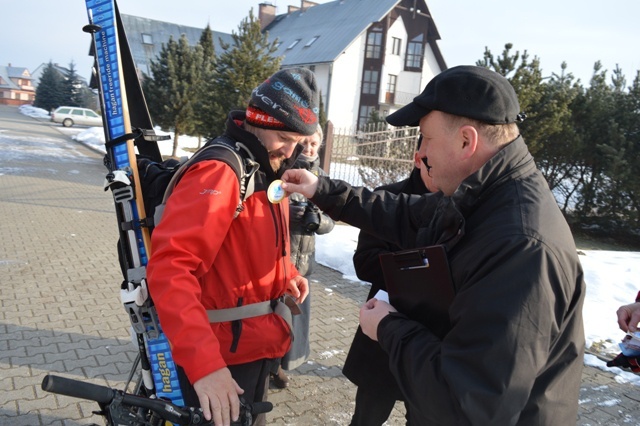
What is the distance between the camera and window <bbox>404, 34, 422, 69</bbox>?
38938mm

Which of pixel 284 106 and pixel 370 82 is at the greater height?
pixel 370 82

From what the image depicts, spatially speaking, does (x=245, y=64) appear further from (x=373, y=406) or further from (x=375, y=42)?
(x=375, y=42)

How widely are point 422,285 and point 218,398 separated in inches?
29.8

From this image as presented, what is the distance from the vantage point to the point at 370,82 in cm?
3806

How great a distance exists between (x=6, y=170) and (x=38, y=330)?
11484 millimetres

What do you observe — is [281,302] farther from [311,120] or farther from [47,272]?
[47,272]

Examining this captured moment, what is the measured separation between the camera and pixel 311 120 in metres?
2.14

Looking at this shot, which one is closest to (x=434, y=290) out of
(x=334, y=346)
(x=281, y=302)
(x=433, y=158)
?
(x=433, y=158)

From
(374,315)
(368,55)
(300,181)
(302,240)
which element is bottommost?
(302,240)

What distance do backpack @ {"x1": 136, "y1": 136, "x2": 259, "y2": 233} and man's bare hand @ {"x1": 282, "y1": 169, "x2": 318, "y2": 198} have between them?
258mm

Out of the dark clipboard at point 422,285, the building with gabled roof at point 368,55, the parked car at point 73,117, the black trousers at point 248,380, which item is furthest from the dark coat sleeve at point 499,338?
the parked car at point 73,117

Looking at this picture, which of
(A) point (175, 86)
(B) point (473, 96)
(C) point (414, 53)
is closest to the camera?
(B) point (473, 96)

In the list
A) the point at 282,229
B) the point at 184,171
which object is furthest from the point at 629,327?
the point at 184,171

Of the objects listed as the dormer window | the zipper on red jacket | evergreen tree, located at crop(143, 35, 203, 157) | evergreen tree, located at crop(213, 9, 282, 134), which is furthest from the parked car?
the zipper on red jacket
